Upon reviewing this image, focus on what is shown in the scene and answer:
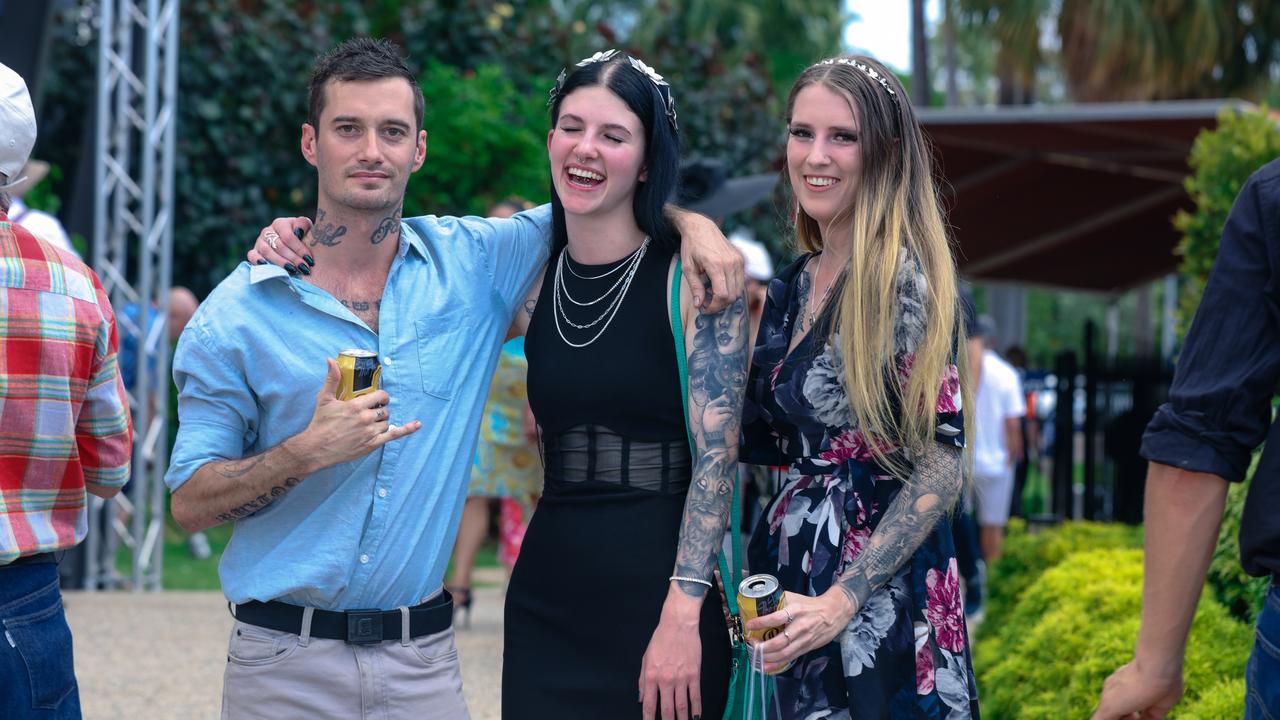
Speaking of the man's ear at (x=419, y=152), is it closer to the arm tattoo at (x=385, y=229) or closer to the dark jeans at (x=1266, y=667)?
the arm tattoo at (x=385, y=229)

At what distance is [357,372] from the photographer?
2592 millimetres

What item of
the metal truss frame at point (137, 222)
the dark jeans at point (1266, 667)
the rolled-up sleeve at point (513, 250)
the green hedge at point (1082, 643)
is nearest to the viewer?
the dark jeans at point (1266, 667)

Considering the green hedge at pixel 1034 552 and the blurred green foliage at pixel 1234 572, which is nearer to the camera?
the blurred green foliage at pixel 1234 572

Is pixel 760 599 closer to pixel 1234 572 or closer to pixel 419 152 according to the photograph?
pixel 419 152

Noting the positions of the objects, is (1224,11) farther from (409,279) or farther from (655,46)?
(409,279)

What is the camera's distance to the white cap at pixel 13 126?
2580 mm

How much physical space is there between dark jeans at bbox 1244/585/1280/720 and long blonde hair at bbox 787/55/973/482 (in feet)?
2.71

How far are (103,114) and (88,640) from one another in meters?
3.17

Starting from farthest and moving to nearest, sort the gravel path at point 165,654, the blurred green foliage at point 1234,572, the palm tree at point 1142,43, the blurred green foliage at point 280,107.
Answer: the palm tree at point 1142,43 < the blurred green foliage at point 280,107 < the gravel path at point 165,654 < the blurred green foliage at point 1234,572

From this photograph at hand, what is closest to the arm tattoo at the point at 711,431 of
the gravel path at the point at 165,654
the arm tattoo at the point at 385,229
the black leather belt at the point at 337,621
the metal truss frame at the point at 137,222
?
the black leather belt at the point at 337,621

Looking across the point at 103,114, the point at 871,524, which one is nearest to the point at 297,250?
the point at 871,524

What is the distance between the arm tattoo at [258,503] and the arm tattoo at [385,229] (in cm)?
55

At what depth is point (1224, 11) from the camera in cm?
2061

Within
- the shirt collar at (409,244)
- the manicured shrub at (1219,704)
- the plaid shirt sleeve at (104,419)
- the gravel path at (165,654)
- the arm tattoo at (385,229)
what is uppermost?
the arm tattoo at (385,229)
